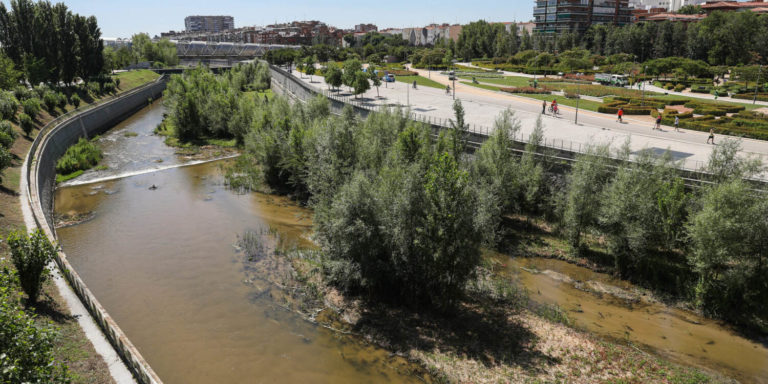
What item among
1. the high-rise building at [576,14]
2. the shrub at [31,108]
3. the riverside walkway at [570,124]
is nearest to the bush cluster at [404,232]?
the riverside walkway at [570,124]

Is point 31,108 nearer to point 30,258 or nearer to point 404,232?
point 30,258

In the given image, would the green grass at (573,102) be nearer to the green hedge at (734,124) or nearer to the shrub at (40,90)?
the green hedge at (734,124)

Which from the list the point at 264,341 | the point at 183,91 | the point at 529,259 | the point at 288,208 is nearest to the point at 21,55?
the point at 183,91

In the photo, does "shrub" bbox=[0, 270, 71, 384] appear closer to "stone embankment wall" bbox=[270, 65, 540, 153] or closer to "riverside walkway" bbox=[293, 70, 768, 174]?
"stone embankment wall" bbox=[270, 65, 540, 153]

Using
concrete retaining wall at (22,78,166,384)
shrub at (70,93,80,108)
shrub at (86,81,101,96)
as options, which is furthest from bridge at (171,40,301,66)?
shrub at (70,93,80,108)

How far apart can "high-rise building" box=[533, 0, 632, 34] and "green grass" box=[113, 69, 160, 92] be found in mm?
120232

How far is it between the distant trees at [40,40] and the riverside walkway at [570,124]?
41173 millimetres

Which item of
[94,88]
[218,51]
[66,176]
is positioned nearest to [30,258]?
[66,176]

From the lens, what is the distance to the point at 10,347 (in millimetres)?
9883

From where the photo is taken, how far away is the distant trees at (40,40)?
61.6m

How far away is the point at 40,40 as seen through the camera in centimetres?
6228

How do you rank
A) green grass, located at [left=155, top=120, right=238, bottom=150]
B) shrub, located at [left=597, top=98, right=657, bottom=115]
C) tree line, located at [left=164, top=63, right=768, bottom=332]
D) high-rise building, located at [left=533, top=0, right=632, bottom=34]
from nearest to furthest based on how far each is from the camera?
Result: tree line, located at [left=164, top=63, right=768, bottom=332] < shrub, located at [left=597, top=98, right=657, bottom=115] < green grass, located at [left=155, top=120, right=238, bottom=150] < high-rise building, located at [left=533, top=0, right=632, bottom=34]

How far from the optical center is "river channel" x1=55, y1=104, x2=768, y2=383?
17.8 metres

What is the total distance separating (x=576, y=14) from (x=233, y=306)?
159 meters
